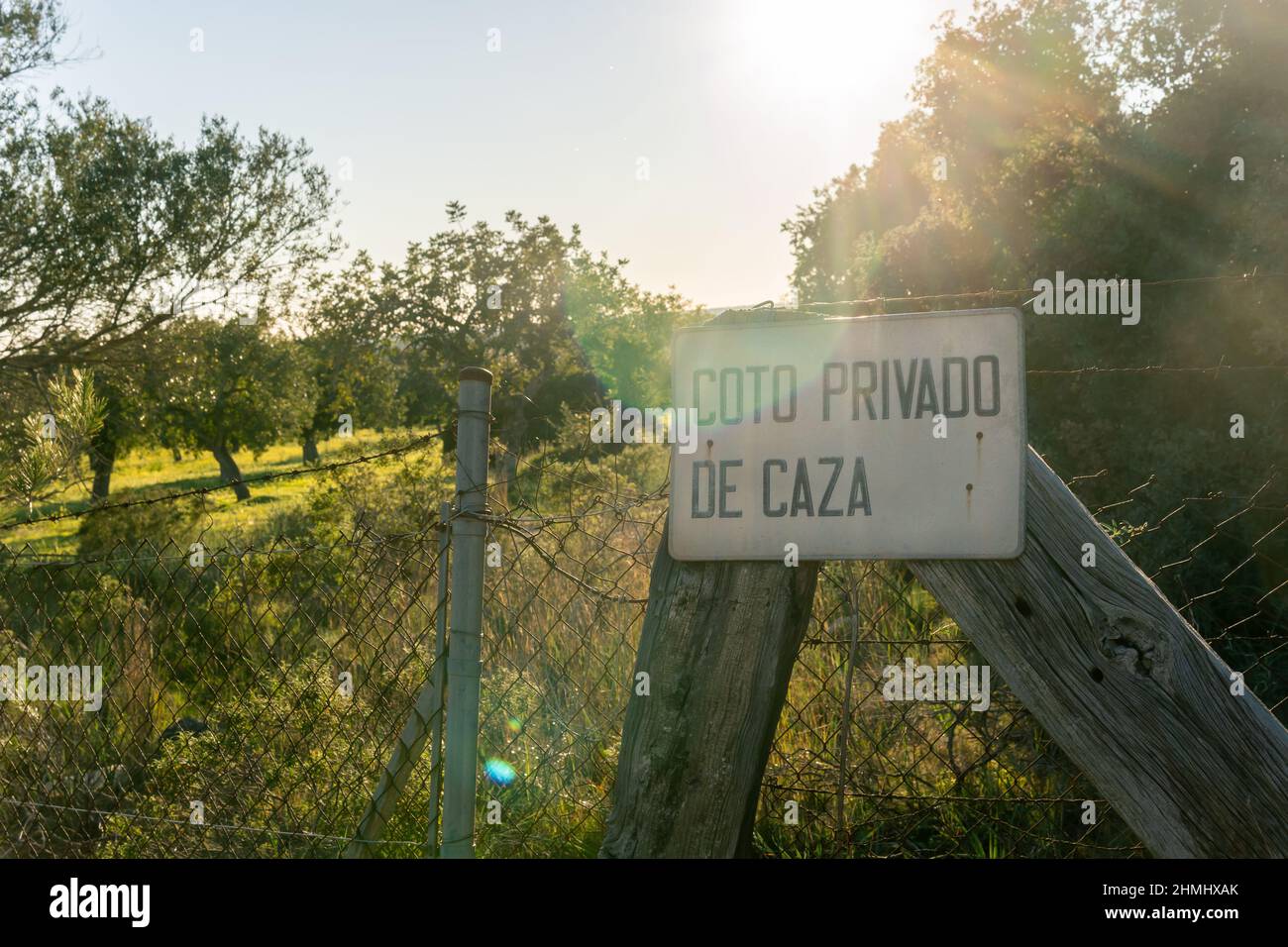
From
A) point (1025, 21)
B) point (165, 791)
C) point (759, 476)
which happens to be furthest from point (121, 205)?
point (759, 476)

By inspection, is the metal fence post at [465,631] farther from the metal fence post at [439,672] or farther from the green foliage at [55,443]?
the green foliage at [55,443]

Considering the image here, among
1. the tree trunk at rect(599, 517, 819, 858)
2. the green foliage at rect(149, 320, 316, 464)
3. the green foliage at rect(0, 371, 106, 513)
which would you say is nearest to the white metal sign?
the tree trunk at rect(599, 517, 819, 858)

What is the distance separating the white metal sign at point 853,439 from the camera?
159 centimetres

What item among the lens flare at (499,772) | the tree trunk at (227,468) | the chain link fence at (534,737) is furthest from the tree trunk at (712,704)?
the tree trunk at (227,468)

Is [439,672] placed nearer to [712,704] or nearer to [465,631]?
[465,631]

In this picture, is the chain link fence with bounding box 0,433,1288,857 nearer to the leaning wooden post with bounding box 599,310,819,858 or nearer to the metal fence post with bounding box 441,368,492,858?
the metal fence post with bounding box 441,368,492,858

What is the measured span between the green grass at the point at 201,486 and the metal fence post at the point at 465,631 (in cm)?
373

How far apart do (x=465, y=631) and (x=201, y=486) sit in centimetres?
2050

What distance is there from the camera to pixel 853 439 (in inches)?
64.9

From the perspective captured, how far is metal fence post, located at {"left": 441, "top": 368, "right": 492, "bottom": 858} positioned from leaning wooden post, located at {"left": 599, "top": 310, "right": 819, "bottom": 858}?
483mm

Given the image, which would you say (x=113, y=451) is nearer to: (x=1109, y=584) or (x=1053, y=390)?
(x=1053, y=390)

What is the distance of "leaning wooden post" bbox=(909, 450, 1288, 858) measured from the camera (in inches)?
60.9
